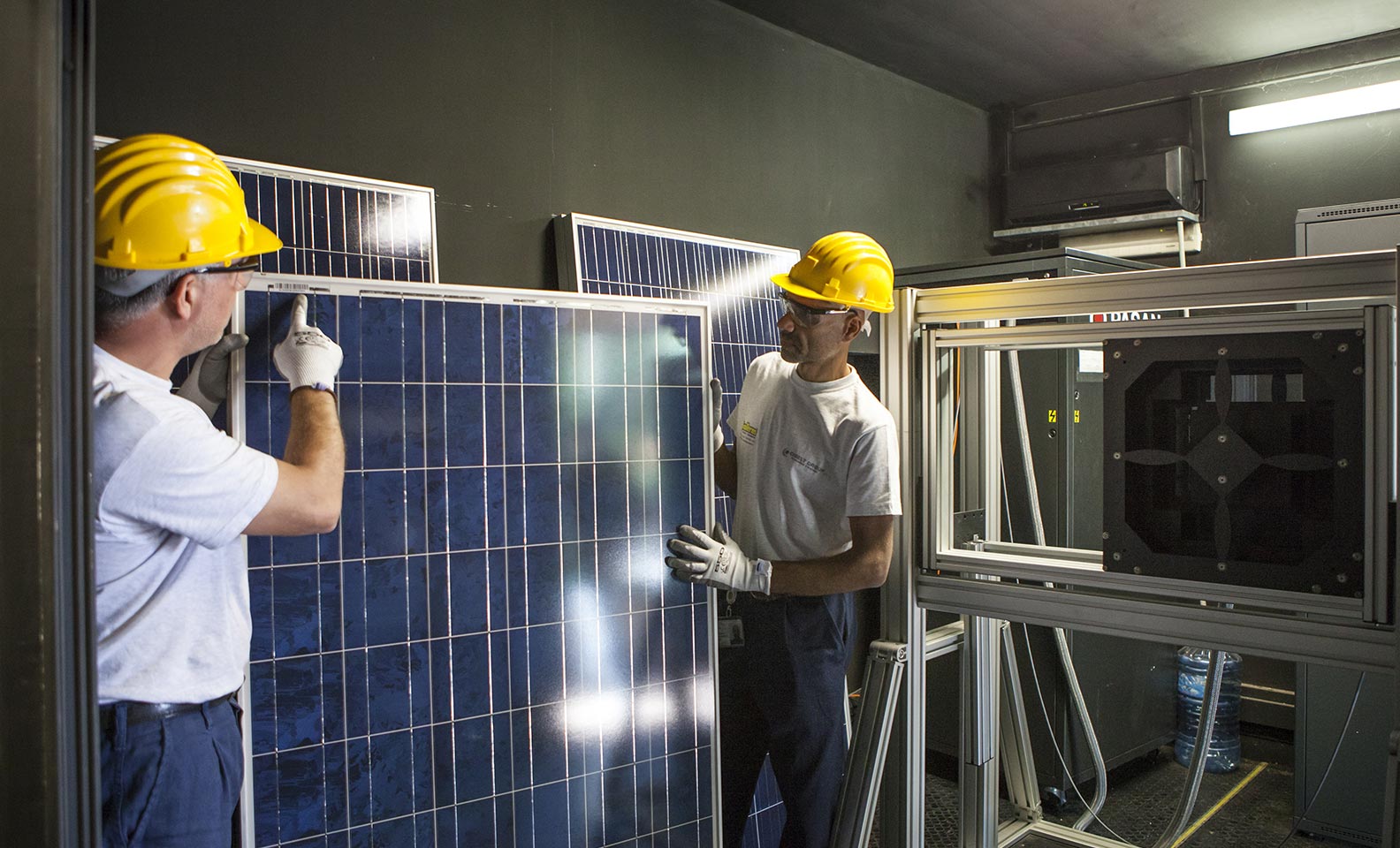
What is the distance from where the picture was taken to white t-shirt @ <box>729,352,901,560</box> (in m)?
2.00

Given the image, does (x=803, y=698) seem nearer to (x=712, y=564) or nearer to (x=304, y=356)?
(x=712, y=564)

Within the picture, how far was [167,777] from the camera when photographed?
51.7 inches

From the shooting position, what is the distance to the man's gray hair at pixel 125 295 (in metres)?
1.29

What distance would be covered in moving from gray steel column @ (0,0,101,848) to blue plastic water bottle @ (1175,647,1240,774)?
3854 mm

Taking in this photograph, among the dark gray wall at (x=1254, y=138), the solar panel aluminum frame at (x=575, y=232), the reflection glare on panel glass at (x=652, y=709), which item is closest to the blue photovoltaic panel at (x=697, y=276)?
the solar panel aluminum frame at (x=575, y=232)

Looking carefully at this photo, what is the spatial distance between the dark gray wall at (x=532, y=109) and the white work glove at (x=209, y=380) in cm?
85

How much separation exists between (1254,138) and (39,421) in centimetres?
478

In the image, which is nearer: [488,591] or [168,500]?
[168,500]

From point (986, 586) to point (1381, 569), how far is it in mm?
672

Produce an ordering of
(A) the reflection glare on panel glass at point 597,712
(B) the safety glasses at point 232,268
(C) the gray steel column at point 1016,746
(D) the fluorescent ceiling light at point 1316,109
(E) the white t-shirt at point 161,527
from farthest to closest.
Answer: (D) the fluorescent ceiling light at point 1316,109, (C) the gray steel column at point 1016,746, (A) the reflection glare on panel glass at point 597,712, (B) the safety glasses at point 232,268, (E) the white t-shirt at point 161,527

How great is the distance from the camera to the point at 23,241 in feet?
2.60

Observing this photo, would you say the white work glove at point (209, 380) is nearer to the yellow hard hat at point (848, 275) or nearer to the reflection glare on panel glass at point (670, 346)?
the reflection glare on panel glass at point (670, 346)

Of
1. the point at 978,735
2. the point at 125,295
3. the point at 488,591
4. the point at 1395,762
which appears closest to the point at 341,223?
the point at 125,295

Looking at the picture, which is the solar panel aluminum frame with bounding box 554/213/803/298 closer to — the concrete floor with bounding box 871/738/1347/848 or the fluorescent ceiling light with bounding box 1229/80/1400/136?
the concrete floor with bounding box 871/738/1347/848
